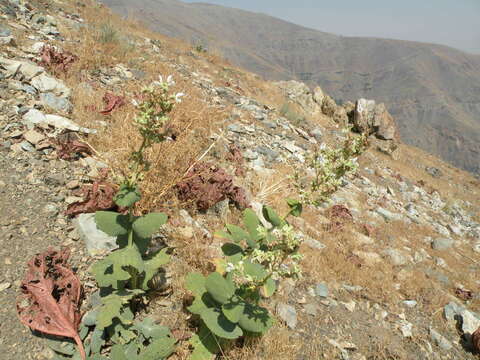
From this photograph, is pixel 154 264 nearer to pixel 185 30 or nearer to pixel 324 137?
pixel 324 137

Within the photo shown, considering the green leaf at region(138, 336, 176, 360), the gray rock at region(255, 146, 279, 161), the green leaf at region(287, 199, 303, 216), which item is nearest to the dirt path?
the green leaf at region(138, 336, 176, 360)

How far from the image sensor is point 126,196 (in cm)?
229

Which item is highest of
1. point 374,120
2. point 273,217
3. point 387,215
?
point 273,217

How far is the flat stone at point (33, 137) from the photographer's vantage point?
4.10 metres

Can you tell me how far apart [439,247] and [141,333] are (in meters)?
8.17

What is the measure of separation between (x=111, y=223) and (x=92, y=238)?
0.99 metres

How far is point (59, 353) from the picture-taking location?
2398mm

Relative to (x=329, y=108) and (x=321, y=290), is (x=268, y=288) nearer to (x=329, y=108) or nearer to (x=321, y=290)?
(x=321, y=290)

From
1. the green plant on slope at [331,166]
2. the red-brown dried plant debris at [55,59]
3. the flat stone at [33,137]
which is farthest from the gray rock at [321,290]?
the red-brown dried plant debris at [55,59]

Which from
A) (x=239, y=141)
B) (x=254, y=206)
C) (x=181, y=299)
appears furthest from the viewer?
(x=239, y=141)

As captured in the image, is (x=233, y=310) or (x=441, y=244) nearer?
(x=233, y=310)

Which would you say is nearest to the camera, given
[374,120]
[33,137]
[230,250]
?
[230,250]

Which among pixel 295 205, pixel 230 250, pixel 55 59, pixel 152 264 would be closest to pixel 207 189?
pixel 230 250

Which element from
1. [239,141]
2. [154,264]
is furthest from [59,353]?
[239,141]
